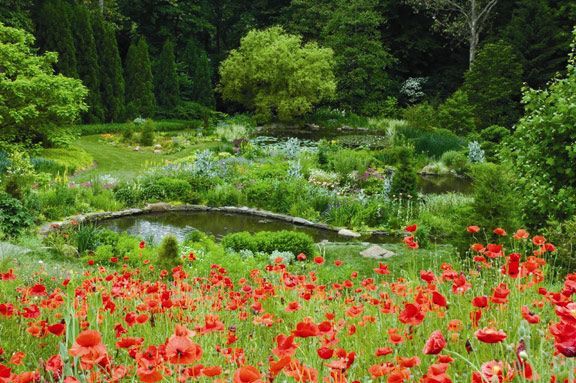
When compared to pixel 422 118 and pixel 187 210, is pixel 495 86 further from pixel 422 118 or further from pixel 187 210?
pixel 187 210

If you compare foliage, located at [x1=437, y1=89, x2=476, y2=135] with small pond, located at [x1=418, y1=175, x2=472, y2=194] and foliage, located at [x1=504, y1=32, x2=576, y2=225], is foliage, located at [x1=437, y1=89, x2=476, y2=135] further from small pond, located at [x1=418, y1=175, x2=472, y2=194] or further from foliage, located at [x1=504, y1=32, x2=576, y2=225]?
foliage, located at [x1=504, y1=32, x2=576, y2=225]

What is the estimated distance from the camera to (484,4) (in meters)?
27.2

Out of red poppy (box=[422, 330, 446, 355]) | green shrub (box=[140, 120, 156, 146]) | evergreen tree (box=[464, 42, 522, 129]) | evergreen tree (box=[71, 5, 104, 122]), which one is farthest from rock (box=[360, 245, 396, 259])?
evergreen tree (box=[71, 5, 104, 122])

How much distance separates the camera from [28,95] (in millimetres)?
13078

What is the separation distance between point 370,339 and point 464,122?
19.9m

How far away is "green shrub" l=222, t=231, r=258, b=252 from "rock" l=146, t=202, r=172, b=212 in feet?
12.1

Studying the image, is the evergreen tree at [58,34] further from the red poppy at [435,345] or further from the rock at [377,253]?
the red poppy at [435,345]

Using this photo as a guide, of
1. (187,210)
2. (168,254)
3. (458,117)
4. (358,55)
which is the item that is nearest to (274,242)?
(168,254)

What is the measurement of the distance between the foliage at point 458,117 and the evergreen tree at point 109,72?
510 inches

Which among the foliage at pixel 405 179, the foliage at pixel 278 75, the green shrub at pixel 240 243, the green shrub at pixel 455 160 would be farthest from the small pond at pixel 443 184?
the foliage at pixel 278 75

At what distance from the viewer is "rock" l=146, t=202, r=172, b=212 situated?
1139 centimetres

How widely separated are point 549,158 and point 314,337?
4.92m

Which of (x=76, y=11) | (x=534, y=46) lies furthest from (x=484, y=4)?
(x=76, y=11)

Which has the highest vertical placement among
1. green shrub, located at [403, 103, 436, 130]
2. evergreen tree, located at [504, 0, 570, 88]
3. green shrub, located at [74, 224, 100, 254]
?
evergreen tree, located at [504, 0, 570, 88]
